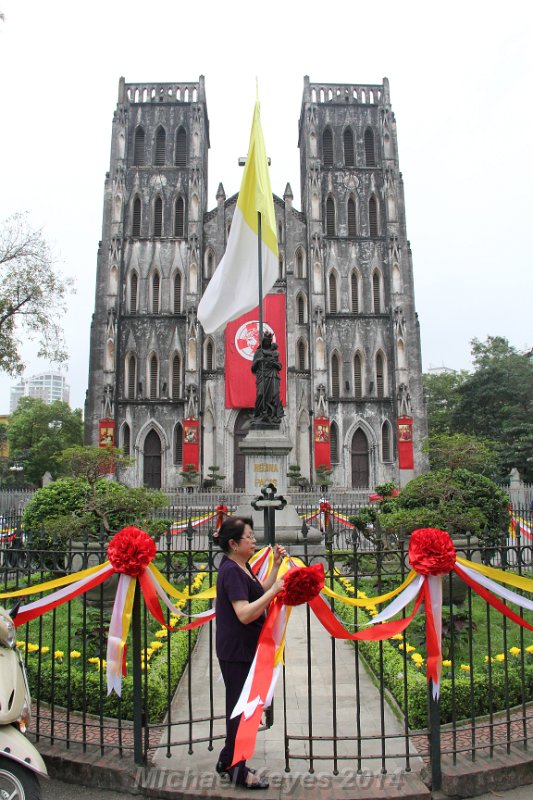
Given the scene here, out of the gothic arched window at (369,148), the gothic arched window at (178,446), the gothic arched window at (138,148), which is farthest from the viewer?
the gothic arched window at (369,148)

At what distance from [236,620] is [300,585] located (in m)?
0.54

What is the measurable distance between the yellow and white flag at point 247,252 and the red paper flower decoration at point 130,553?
9788mm

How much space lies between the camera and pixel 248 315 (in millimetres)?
32844

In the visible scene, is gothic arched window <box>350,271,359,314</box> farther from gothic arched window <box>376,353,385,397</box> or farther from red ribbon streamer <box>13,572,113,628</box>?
red ribbon streamer <box>13,572,113,628</box>

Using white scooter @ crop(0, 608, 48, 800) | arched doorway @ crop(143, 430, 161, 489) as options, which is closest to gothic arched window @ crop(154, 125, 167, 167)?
arched doorway @ crop(143, 430, 161, 489)

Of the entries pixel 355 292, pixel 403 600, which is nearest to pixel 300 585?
pixel 403 600

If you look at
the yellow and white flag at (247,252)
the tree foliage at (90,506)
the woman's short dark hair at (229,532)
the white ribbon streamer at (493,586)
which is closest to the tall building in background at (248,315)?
the yellow and white flag at (247,252)

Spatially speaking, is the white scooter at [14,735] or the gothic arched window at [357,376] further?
the gothic arched window at [357,376]

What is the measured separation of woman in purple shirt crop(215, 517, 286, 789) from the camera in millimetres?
3744

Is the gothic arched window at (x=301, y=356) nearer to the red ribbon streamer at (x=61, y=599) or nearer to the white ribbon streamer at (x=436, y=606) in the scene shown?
the red ribbon streamer at (x=61, y=599)

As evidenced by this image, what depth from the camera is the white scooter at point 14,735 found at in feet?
10.4

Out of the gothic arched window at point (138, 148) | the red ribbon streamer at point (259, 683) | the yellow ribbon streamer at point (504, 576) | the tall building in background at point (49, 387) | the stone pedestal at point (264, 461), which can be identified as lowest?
the red ribbon streamer at point (259, 683)

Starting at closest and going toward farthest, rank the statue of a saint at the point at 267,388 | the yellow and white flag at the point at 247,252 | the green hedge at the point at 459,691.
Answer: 1. the green hedge at the point at 459,691
2. the yellow and white flag at the point at 247,252
3. the statue of a saint at the point at 267,388

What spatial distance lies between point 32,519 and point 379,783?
890cm
